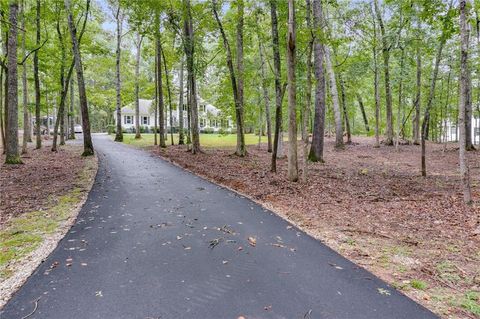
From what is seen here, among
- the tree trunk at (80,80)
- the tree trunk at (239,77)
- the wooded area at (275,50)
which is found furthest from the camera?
the tree trunk at (239,77)

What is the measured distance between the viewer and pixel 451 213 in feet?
22.5

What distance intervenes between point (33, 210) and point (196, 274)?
15.7ft

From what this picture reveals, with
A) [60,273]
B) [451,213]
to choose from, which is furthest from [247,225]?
[451,213]

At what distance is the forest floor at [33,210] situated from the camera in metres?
4.59

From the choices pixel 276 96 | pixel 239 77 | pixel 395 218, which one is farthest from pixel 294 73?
pixel 239 77

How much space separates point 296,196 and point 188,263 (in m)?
4.62

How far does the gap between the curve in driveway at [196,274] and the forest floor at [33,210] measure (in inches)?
9.7

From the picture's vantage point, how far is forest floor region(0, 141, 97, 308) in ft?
15.1

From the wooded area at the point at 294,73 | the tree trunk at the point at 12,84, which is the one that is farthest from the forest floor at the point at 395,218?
the tree trunk at the point at 12,84

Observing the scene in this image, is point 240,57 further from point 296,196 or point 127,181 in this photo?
point 296,196

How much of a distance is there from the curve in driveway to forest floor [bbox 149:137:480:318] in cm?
41

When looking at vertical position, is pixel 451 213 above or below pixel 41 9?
below

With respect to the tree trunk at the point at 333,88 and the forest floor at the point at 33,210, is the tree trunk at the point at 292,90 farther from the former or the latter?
the tree trunk at the point at 333,88

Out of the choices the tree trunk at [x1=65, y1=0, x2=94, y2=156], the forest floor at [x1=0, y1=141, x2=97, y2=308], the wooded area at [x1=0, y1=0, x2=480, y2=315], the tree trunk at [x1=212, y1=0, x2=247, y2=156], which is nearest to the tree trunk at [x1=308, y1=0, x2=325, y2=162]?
the wooded area at [x1=0, y1=0, x2=480, y2=315]
